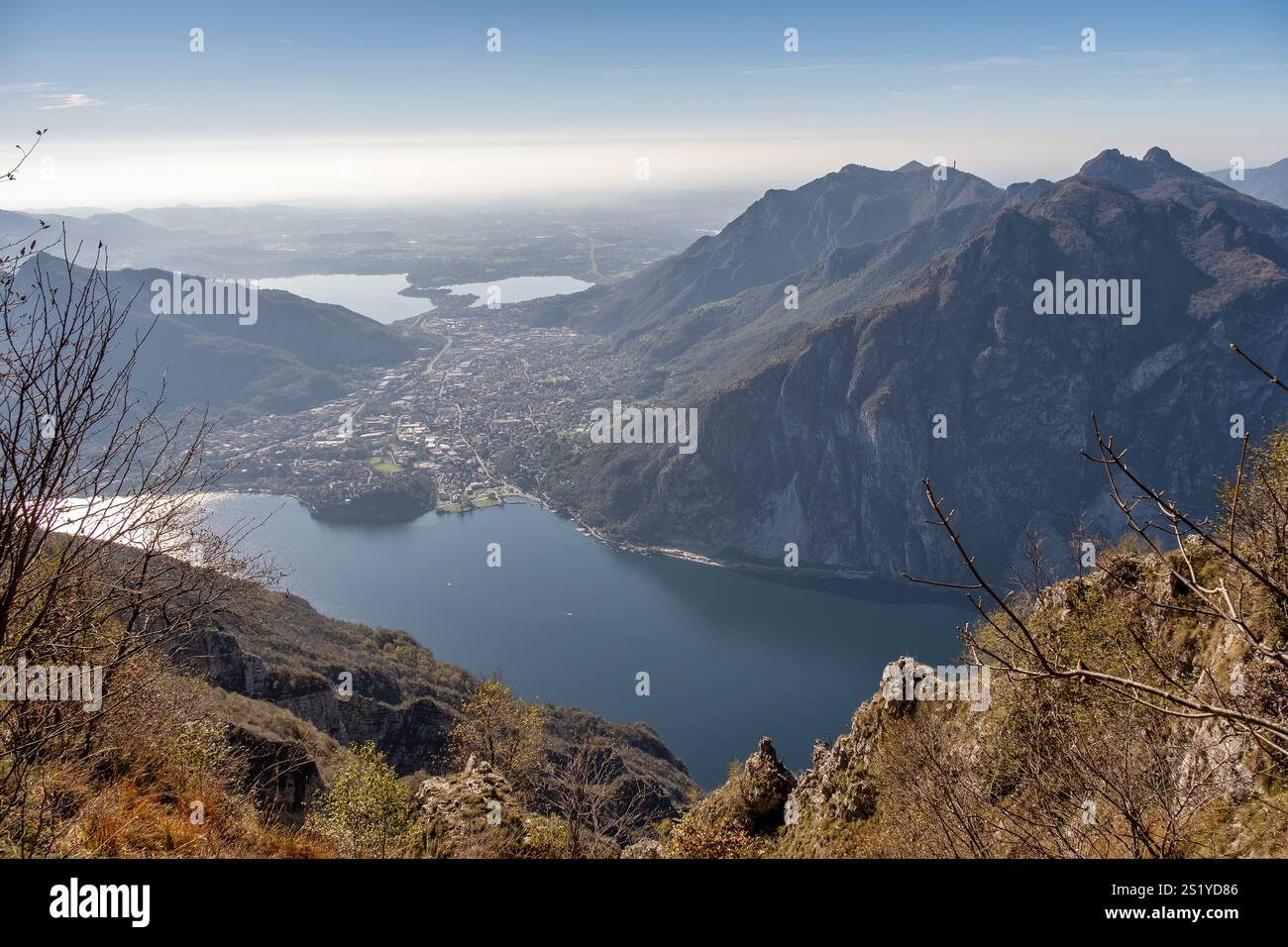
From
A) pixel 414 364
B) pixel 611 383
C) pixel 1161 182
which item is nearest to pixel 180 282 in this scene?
pixel 414 364

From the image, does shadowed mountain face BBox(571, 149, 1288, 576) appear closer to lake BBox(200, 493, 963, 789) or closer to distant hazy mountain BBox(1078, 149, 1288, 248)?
lake BBox(200, 493, 963, 789)

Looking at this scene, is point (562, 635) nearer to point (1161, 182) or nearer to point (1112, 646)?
point (1112, 646)

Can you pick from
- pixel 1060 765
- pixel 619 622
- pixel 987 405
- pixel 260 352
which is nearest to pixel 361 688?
pixel 1060 765

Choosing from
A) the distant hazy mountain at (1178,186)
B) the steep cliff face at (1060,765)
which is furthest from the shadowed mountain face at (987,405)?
the steep cliff face at (1060,765)

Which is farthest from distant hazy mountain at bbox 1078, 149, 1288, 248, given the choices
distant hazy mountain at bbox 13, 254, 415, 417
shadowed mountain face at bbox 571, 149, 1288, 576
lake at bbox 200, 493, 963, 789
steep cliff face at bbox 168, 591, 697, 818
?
distant hazy mountain at bbox 13, 254, 415, 417

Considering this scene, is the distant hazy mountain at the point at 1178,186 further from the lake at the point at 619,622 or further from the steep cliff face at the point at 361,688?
the steep cliff face at the point at 361,688
